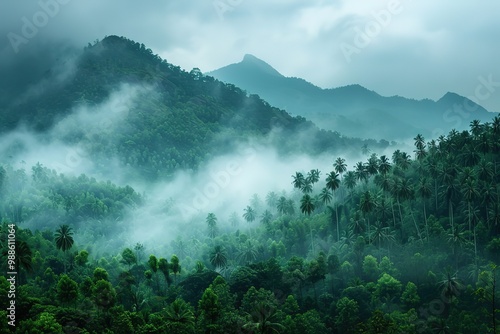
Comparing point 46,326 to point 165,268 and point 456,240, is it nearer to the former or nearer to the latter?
point 165,268

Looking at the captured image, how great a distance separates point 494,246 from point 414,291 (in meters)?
31.1

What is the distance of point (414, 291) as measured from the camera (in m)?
136

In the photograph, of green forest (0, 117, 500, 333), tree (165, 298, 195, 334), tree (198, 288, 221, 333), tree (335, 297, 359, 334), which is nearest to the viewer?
tree (165, 298, 195, 334)

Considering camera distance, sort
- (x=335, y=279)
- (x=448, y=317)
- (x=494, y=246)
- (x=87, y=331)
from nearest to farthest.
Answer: (x=87, y=331) < (x=448, y=317) < (x=494, y=246) < (x=335, y=279)

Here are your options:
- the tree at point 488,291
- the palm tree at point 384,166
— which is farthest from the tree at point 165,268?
the tree at point 488,291

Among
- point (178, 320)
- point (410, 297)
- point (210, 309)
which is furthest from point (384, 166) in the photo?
point (178, 320)

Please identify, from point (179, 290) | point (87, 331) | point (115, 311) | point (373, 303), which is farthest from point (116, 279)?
point (373, 303)

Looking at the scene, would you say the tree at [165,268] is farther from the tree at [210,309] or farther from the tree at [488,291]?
the tree at [488,291]

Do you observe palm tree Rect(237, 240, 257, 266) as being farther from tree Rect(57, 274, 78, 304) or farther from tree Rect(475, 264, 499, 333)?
tree Rect(475, 264, 499, 333)

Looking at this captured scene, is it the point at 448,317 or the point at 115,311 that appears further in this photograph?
the point at 448,317

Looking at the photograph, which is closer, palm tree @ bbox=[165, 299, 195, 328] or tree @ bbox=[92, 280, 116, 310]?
palm tree @ bbox=[165, 299, 195, 328]

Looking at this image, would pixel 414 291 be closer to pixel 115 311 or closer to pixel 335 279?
pixel 335 279

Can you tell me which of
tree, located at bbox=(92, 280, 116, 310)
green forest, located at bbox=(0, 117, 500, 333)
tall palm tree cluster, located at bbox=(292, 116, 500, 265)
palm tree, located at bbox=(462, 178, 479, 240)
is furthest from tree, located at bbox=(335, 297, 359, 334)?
tree, located at bbox=(92, 280, 116, 310)

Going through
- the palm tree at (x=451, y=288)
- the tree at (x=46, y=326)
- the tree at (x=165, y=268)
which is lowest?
the palm tree at (x=451, y=288)
